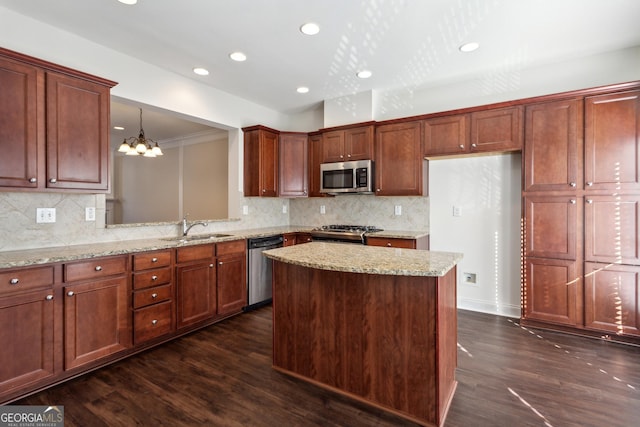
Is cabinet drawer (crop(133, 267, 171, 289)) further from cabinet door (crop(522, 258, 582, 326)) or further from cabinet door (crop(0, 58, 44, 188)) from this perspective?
cabinet door (crop(522, 258, 582, 326))

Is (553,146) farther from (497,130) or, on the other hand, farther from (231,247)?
(231,247)

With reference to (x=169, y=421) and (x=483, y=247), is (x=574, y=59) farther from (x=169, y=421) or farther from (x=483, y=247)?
(x=169, y=421)

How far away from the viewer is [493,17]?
249cm

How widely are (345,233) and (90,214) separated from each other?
2.66 metres

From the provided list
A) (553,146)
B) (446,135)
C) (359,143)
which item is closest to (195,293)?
(359,143)

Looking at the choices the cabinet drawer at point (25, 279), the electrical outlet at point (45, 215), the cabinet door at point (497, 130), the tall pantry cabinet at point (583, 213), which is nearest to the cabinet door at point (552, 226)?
the tall pantry cabinet at point (583, 213)

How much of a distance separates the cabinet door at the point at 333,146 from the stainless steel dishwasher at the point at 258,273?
134 cm

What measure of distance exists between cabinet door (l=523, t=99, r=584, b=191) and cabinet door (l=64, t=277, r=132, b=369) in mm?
3905

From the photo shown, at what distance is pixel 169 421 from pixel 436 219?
3372 millimetres

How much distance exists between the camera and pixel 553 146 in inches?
120

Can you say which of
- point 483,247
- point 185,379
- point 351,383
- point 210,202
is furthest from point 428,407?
point 210,202

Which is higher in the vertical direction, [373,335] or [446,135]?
[446,135]

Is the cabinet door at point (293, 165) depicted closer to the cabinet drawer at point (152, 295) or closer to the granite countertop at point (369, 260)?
the cabinet drawer at point (152, 295)

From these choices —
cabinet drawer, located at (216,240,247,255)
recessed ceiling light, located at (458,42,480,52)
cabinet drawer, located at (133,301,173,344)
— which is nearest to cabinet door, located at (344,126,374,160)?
recessed ceiling light, located at (458,42,480,52)
